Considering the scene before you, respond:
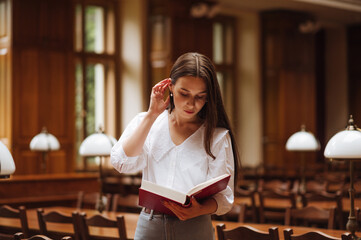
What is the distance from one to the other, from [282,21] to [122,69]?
4563mm

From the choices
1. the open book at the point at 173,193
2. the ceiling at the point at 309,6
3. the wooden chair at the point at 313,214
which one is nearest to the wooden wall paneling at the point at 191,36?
the ceiling at the point at 309,6

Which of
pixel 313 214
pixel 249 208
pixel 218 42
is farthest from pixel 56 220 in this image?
pixel 218 42

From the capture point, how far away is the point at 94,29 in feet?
42.5

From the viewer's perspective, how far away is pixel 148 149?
95.0 inches

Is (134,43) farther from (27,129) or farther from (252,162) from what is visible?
(252,162)

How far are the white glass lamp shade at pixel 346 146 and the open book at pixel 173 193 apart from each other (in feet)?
4.83

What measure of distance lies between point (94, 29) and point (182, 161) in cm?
1095

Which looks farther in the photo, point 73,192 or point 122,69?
point 122,69

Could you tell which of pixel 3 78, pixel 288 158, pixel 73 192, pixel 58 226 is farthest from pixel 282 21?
pixel 58 226

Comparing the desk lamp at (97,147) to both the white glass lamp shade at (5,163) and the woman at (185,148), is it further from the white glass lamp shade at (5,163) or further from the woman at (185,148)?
the woman at (185,148)

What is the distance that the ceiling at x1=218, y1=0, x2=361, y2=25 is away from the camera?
47.1 ft

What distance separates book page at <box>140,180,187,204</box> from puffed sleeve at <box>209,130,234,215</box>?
0.17 meters

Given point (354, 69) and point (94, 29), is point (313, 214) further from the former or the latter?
point (354, 69)

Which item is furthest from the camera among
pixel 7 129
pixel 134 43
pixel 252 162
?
pixel 252 162
